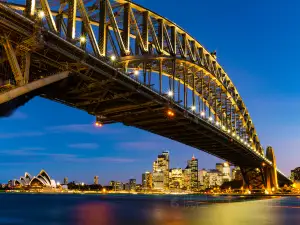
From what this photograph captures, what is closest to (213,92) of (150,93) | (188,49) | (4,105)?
(188,49)

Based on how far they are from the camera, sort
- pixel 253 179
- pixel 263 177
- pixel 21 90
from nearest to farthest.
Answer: pixel 21 90 < pixel 263 177 < pixel 253 179

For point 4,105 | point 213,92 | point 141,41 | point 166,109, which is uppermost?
point 213,92

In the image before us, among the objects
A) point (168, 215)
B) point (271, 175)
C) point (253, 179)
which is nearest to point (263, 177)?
point (271, 175)

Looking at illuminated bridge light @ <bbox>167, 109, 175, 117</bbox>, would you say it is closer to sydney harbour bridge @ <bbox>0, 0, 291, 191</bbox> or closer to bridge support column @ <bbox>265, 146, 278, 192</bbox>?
sydney harbour bridge @ <bbox>0, 0, 291, 191</bbox>

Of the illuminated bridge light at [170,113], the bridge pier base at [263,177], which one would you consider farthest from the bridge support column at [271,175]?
the illuminated bridge light at [170,113]

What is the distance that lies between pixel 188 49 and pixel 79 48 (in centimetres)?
2819

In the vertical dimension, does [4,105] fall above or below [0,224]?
above

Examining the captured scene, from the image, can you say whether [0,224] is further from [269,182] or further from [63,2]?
[269,182]

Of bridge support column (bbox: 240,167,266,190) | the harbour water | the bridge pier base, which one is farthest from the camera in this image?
bridge support column (bbox: 240,167,266,190)

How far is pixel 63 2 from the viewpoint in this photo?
98.5ft

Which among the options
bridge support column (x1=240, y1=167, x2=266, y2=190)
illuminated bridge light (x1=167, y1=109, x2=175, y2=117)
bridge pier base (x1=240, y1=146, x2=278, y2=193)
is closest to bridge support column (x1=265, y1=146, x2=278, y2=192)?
bridge pier base (x1=240, y1=146, x2=278, y2=193)

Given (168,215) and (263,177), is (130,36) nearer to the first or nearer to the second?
(168,215)

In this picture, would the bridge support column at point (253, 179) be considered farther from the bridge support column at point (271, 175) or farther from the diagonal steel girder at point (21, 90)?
the diagonal steel girder at point (21, 90)

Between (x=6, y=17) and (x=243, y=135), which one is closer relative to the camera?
(x=6, y=17)
